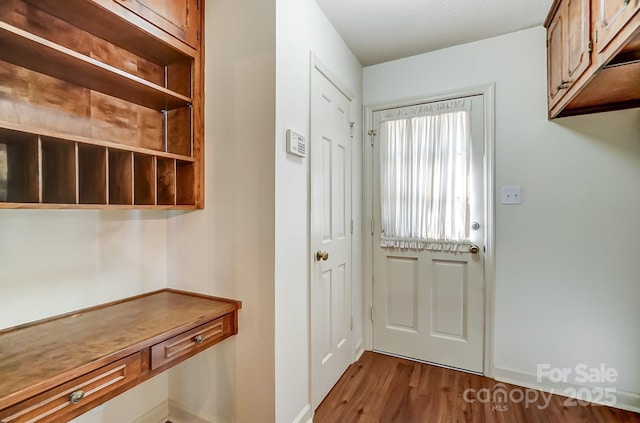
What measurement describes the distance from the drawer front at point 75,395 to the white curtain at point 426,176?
1.96m

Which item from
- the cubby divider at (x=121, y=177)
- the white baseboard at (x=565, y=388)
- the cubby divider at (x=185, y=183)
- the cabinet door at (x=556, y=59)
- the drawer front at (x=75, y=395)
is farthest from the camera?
the white baseboard at (x=565, y=388)

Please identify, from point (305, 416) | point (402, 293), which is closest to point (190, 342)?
point (305, 416)

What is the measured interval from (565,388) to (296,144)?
2.40 meters

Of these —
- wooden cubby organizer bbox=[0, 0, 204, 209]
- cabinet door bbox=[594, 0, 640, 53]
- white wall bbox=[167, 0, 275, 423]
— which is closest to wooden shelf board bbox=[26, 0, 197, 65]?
wooden cubby organizer bbox=[0, 0, 204, 209]

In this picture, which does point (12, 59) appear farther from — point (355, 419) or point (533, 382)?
point (533, 382)

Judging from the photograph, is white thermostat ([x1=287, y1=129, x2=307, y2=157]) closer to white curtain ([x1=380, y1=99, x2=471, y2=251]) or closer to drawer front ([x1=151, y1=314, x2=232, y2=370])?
drawer front ([x1=151, y1=314, x2=232, y2=370])

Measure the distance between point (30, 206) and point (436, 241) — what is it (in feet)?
7.68

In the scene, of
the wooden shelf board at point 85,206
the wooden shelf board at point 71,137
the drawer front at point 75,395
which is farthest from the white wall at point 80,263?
the drawer front at point 75,395

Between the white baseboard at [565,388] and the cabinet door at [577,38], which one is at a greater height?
the cabinet door at [577,38]

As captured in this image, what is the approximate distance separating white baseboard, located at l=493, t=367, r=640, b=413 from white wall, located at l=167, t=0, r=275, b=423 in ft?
5.76

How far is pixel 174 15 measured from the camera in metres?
1.46

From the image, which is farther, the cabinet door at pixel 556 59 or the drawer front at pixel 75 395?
the cabinet door at pixel 556 59

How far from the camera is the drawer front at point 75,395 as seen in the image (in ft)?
2.63

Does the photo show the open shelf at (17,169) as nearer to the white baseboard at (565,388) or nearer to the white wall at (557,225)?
the white wall at (557,225)
